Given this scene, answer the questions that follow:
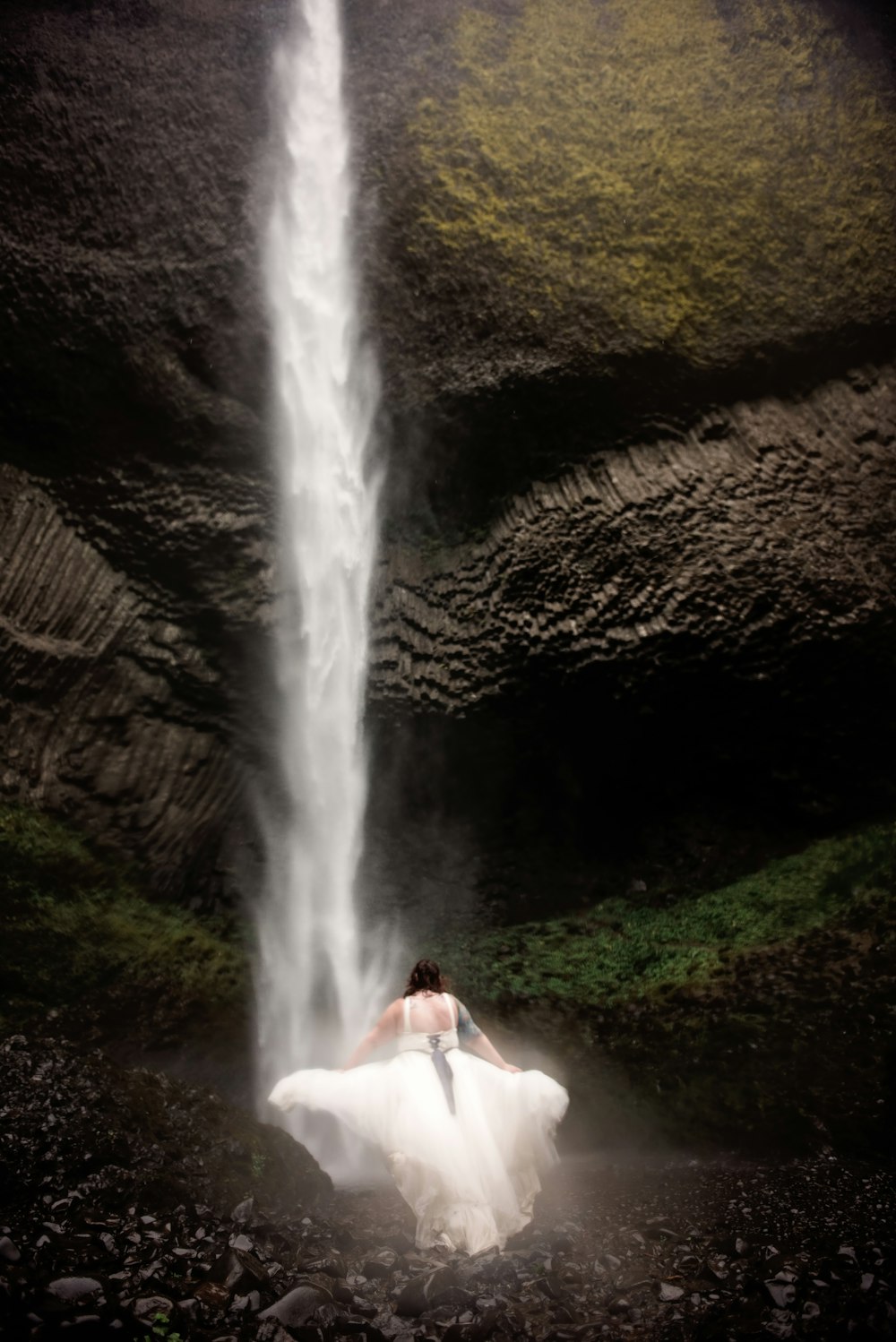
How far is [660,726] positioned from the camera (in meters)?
5.89

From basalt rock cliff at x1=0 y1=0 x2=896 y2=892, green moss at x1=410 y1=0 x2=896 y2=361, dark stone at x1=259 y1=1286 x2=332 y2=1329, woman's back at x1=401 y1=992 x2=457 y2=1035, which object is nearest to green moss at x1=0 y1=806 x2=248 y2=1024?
basalt rock cliff at x1=0 y1=0 x2=896 y2=892

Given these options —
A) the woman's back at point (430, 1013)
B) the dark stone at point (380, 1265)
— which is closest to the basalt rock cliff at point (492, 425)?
the woman's back at point (430, 1013)

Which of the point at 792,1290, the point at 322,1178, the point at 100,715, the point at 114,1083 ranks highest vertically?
the point at 100,715

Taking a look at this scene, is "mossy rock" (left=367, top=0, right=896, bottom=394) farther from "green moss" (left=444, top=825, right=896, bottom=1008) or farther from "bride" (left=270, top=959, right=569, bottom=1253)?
"bride" (left=270, top=959, right=569, bottom=1253)

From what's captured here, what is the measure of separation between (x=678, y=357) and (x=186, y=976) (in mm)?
5761

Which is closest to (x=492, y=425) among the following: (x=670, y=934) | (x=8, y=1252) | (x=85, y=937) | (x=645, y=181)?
(x=645, y=181)

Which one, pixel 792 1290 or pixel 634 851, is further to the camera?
pixel 634 851

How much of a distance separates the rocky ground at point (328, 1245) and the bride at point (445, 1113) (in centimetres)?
18

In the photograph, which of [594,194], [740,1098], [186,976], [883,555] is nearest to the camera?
[740,1098]

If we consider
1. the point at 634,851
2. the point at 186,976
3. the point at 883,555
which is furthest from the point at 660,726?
the point at 186,976

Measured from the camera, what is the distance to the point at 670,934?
5652mm

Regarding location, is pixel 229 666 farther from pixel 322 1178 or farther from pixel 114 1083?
pixel 322 1178

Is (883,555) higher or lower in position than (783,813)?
higher

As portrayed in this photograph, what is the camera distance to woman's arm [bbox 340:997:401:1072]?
421 cm
